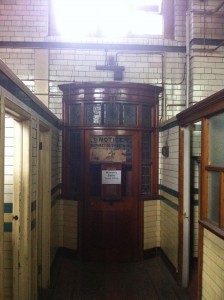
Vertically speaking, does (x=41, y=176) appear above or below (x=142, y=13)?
below

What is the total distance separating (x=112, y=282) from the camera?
4289 millimetres

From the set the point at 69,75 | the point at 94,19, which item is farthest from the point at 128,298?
the point at 94,19

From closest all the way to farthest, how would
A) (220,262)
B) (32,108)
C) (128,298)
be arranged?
(220,262) → (32,108) → (128,298)

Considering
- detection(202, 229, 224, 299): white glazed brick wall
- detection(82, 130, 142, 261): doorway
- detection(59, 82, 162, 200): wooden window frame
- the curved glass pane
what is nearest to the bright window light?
detection(59, 82, 162, 200): wooden window frame

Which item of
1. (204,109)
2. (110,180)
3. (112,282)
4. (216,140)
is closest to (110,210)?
(110,180)

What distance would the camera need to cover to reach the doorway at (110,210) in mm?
5082

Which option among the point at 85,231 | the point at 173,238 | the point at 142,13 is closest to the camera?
the point at 173,238

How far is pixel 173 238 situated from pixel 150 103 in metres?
2.32

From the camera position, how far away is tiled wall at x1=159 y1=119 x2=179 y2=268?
14.7ft

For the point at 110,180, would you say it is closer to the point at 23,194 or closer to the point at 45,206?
the point at 45,206

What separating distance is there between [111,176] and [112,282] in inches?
64.7

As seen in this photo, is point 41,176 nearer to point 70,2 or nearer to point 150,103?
point 150,103

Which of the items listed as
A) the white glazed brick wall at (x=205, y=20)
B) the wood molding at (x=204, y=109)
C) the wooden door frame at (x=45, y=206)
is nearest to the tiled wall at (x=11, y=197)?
the wooden door frame at (x=45, y=206)

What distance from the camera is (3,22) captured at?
5.31m
